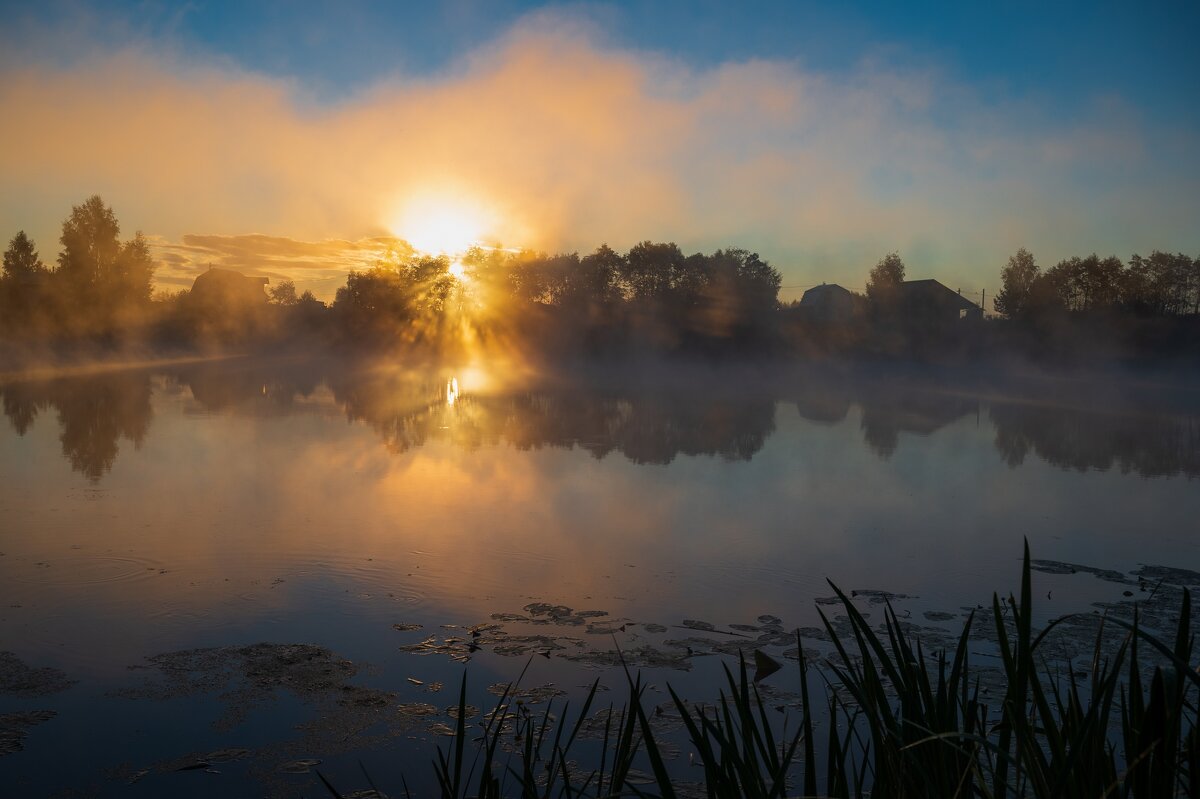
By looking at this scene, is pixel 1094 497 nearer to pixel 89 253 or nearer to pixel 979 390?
pixel 979 390

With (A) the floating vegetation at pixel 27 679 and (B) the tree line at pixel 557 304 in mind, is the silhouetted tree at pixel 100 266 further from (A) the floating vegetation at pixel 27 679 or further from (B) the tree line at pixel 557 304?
(A) the floating vegetation at pixel 27 679

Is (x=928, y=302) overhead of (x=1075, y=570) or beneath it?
overhead

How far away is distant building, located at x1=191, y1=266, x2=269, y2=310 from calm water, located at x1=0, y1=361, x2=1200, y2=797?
46.8 meters

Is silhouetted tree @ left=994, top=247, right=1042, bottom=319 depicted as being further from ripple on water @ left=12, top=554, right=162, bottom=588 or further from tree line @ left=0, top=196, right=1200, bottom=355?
ripple on water @ left=12, top=554, right=162, bottom=588

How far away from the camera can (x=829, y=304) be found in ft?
187

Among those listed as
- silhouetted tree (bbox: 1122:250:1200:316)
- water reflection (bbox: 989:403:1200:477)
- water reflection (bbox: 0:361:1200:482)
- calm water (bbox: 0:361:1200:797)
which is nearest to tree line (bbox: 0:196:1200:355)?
silhouetted tree (bbox: 1122:250:1200:316)

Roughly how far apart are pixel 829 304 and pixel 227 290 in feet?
141

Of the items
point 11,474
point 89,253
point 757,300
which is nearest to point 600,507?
point 11,474

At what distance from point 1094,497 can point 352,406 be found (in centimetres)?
1495

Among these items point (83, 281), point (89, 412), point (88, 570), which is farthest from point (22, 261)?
point (88, 570)

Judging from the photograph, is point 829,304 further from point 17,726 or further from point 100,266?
point 17,726

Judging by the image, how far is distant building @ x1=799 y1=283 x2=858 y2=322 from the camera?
50.5 metres

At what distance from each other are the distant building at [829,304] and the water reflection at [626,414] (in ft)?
58.3

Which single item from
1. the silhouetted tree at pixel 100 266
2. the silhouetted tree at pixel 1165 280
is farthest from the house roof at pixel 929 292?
the silhouetted tree at pixel 100 266
